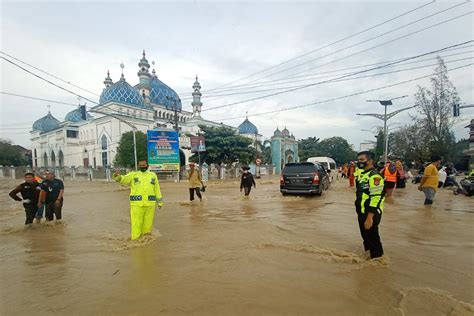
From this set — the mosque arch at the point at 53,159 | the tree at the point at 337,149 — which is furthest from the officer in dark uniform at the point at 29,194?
the tree at the point at 337,149

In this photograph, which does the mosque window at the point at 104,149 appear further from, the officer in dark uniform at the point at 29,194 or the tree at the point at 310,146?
the tree at the point at 310,146

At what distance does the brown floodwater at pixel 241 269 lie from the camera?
124 inches

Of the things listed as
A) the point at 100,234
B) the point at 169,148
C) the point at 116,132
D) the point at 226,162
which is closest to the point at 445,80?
the point at 226,162

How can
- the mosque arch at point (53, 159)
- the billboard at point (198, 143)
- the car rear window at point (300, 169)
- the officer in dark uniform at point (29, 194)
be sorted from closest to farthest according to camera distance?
the officer in dark uniform at point (29, 194), the car rear window at point (300, 169), the billboard at point (198, 143), the mosque arch at point (53, 159)

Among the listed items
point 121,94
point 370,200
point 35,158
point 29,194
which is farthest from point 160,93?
point 370,200

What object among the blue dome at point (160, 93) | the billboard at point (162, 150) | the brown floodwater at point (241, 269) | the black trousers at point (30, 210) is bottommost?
the brown floodwater at point (241, 269)

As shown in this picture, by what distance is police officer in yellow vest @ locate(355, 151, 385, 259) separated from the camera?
4145 mm

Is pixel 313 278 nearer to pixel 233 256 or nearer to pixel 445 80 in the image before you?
pixel 233 256

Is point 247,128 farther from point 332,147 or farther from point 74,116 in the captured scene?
point 74,116

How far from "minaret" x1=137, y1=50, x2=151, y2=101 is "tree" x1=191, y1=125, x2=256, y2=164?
81.8ft

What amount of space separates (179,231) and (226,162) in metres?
26.1

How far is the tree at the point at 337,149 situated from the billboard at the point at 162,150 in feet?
191

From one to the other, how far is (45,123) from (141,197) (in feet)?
241

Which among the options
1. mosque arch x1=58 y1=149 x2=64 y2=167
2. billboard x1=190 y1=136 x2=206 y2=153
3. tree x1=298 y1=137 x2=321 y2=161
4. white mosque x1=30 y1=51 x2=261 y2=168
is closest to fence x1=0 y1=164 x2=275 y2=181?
billboard x1=190 y1=136 x2=206 y2=153
